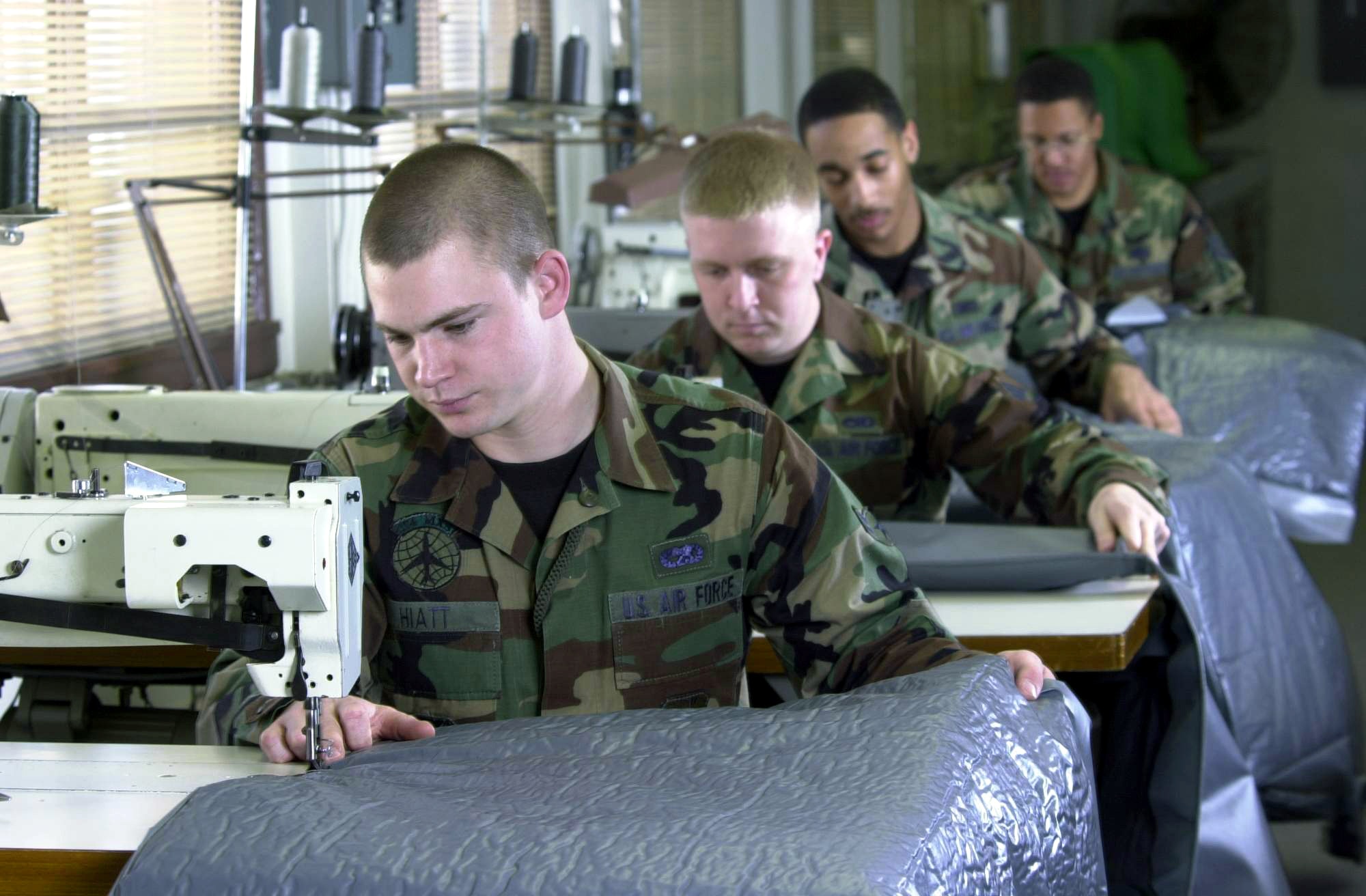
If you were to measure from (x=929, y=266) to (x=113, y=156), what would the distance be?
1.66 m

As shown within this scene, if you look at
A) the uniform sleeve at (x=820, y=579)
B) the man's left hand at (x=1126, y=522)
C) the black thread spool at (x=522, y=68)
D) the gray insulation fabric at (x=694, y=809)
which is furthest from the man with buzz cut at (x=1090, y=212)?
the gray insulation fabric at (x=694, y=809)

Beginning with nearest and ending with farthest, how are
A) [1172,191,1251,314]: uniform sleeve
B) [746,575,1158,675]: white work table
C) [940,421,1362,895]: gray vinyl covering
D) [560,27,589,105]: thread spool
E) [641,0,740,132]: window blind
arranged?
[746,575,1158,675]: white work table
[940,421,1362,895]: gray vinyl covering
[560,27,589,105]: thread spool
[1172,191,1251,314]: uniform sleeve
[641,0,740,132]: window blind

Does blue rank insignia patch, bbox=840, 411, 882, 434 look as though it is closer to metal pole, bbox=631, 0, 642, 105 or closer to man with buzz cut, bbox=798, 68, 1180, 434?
man with buzz cut, bbox=798, 68, 1180, 434

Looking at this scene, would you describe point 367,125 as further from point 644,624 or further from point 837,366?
point 644,624

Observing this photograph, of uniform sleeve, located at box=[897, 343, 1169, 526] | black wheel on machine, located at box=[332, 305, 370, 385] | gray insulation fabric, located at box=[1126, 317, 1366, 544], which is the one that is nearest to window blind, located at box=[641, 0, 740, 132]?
gray insulation fabric, located at box=[1126, 317, 1366, 544]

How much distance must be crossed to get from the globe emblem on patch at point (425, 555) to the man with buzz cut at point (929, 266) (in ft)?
6.10

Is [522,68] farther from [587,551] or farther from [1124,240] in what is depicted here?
[587,551]

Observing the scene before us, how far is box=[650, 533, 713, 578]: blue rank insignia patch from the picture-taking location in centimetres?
180

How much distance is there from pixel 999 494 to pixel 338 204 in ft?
5.74

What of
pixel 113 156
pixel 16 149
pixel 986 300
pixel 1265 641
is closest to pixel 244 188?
pixel 113 156

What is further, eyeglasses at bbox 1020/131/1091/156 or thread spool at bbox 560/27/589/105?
eyeglasses at bbox 1020/131/1091/156

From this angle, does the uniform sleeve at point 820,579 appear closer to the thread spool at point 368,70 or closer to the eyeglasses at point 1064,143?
the thread spool at point 368,70

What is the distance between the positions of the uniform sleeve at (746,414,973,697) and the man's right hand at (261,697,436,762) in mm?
447

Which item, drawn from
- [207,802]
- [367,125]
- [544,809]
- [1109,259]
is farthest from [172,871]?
[1109,259]
